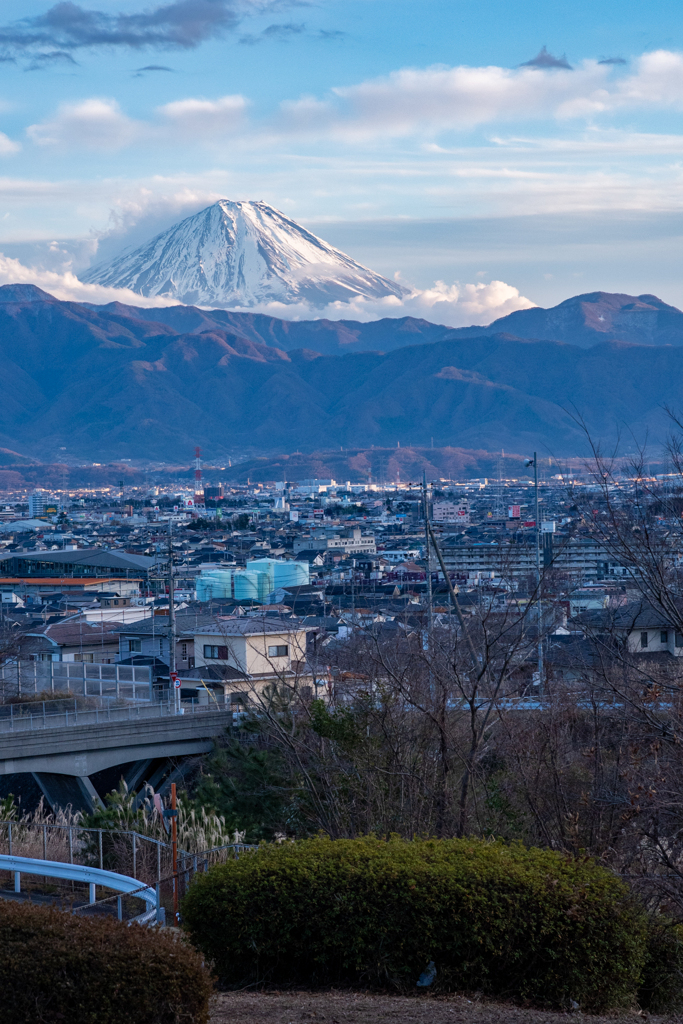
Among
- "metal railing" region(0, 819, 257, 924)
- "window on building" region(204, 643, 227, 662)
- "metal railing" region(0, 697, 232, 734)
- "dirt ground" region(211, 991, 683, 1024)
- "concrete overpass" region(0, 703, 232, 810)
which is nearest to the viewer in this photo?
"dirt ground" region(211, 991, 683, 1024)

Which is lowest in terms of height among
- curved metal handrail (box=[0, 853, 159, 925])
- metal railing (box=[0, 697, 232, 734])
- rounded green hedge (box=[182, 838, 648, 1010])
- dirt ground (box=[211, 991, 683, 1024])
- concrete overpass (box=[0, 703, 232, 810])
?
concrete overpass (box=[0, 703, 232, 810])

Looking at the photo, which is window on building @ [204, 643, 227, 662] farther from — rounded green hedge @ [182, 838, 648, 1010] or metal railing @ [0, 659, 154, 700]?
rounded green hedge @ [182, 838, 648, 1010]

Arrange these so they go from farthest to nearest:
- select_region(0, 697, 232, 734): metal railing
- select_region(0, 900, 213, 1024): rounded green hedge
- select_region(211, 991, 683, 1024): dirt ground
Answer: select_region(0, 697, 232, 734): metal railing
select_region(211, 991, 683, 1024): dirt ground
select_region(0, 900, 213, 1024): rounded green hedge

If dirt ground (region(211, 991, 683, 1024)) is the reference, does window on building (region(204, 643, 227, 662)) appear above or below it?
below

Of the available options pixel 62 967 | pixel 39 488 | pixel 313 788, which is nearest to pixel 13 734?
pixel 313 788

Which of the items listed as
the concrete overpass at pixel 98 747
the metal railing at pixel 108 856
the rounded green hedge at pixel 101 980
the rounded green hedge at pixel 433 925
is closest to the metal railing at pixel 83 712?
the concrete overpass at pixel 98 747

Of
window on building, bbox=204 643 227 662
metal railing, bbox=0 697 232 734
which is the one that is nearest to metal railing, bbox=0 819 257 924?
metal railing, bbox=0 697 232 734

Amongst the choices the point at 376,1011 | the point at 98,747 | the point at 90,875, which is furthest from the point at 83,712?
the point at 376,1011

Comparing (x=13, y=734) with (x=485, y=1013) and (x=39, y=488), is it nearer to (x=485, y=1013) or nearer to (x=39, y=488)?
(x=485, y=1013)
